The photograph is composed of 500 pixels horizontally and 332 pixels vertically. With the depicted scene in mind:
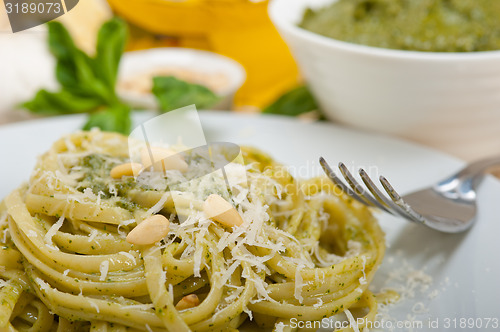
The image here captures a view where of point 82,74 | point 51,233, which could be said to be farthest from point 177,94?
point 51,233

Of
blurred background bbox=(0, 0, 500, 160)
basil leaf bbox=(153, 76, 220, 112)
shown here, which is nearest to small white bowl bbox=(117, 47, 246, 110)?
blurred background bbox=(0, 0, 500, 160)

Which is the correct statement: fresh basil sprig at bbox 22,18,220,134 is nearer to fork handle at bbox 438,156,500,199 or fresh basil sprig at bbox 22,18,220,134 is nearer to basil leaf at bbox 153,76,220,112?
basil leaf at bbox 153,76,220,112

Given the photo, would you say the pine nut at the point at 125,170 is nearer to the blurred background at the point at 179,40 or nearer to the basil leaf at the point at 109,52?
the basil leaf at the point at 109,52

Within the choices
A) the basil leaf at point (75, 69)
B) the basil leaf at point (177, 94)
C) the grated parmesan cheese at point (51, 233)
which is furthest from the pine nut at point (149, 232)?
the basil leaf at point (75, 69)

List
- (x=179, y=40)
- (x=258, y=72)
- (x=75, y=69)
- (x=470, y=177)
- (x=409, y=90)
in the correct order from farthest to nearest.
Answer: (x=179, y=40) → (x=258, y=72) → (x=75, y=69) → (x=409, y=90) → (x=470, y=177)

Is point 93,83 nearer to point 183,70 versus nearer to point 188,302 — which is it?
point 183,70

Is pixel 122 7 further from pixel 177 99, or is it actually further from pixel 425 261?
pixel 425 261
